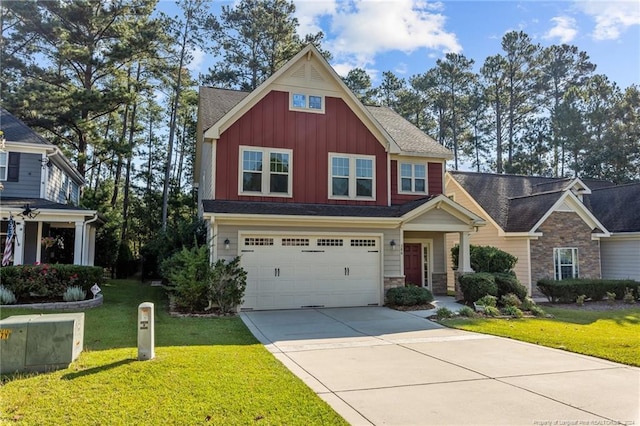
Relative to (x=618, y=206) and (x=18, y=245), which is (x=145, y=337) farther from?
(x=618, y=206)

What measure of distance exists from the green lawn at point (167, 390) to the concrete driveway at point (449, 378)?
0.46 meters

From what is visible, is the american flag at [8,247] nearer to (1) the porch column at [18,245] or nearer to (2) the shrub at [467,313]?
(1) the porch column at [18,245]

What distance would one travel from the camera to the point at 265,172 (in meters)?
14.0

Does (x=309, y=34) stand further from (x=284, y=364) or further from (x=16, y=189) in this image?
(x=284, y=364)

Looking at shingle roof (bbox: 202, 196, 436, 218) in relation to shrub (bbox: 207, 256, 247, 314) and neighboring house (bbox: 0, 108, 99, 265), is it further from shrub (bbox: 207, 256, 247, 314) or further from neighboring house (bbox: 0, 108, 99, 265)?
neighboring house (bbox: 0, 108, 99, 265)

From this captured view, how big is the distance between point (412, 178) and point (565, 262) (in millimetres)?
7789

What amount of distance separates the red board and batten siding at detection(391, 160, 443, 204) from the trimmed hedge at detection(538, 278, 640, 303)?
523 cm

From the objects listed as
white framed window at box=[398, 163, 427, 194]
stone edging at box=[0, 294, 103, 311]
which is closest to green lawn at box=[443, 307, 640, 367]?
white framed window at box=[398, 163, 427, 194]

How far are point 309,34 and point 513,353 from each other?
30.6 metres

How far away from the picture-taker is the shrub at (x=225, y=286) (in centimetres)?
1180

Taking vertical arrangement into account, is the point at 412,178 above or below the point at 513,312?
above

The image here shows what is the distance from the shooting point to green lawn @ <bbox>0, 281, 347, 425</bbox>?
4.45 m

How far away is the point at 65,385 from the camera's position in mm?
5352

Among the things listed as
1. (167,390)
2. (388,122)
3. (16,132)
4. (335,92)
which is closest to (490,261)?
(388,122)
